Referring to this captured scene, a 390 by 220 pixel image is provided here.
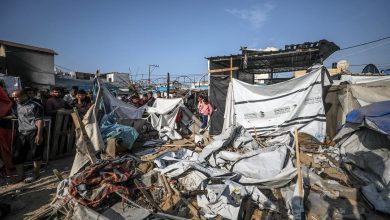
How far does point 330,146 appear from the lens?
22.4 ft

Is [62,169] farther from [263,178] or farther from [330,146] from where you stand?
[330,146]

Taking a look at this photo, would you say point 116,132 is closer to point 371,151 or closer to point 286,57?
point 371,151

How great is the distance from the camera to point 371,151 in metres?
5.16

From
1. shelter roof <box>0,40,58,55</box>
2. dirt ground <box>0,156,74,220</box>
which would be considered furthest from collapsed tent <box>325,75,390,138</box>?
shelter roof <box>0,40,58,55</box>

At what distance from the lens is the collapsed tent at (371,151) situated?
4051 mm

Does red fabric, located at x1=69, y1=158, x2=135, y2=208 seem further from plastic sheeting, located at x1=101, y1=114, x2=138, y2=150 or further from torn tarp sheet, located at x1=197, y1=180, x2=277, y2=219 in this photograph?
plastic sheeting, located at x1=101, y1=114, x2=138, y2=150

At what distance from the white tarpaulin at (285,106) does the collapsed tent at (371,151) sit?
114 cm

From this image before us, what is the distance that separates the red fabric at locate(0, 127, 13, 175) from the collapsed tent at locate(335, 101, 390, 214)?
7.30m

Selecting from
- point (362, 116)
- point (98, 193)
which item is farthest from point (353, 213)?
point (98, 193)

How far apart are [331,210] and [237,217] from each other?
1.69 meters

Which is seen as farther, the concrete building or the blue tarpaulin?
the concrete building

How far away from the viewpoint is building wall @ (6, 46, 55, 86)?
17.8 meters

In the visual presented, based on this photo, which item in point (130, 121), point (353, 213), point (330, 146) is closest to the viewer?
point (353, 213)

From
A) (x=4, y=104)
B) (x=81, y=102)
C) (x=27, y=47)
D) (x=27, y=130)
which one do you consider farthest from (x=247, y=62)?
(x=27, y=47)
